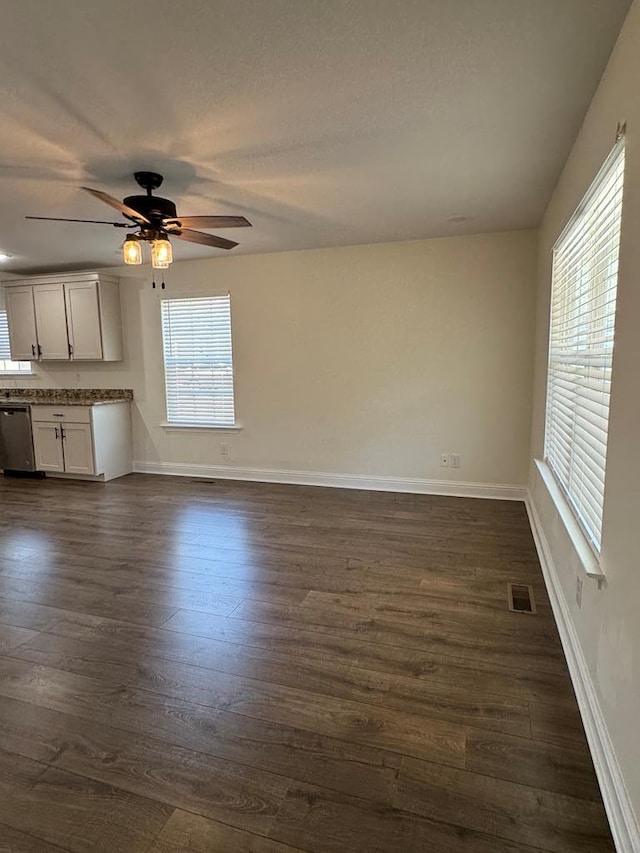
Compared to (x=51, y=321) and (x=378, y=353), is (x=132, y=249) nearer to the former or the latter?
(x=378, y=353)

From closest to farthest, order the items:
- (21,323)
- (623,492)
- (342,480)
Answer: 1. (623,492)
2. (342,480)
3. (21,323)

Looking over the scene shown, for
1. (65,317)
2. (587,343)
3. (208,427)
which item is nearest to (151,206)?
(587,343)

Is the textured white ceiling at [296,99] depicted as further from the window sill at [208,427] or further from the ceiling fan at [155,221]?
the window sill at [208,427]

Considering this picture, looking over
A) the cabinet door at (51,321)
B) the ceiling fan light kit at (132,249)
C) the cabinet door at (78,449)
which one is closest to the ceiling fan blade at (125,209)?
the ceiling fan light kit at (132,249)

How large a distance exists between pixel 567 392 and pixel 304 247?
10.3 ft

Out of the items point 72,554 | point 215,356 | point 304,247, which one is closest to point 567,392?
point 304,247

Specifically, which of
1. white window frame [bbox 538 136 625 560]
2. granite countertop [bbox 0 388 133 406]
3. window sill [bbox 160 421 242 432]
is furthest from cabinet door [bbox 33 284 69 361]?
→ white window frame [bbox 538 136 625 560]

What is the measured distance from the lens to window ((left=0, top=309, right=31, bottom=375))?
21.5 ft

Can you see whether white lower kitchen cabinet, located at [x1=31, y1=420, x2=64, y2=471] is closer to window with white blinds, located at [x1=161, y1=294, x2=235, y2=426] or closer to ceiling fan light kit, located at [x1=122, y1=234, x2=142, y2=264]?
window with white blinds, located at [x1=161, y1=294, x2=235, y2=426]

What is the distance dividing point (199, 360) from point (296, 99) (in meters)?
3.84

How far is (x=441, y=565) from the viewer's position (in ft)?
10.7

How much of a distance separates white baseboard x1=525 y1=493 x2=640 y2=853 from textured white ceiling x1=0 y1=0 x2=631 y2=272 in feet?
7.70

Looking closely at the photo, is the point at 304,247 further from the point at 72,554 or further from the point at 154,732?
the point at 154,732

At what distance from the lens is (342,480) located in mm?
5238
